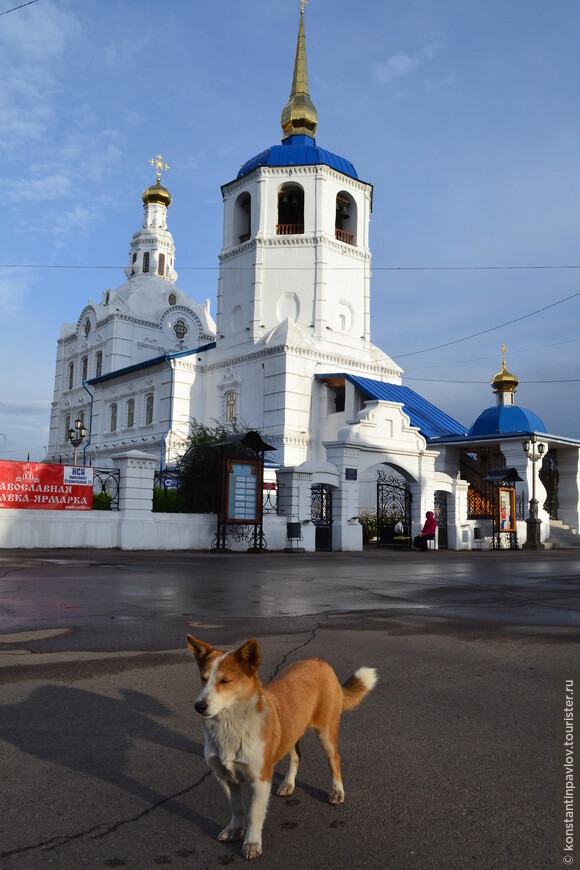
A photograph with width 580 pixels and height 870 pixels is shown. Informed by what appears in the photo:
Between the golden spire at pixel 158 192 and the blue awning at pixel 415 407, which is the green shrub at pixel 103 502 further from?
the golden spire at pixel 158 192

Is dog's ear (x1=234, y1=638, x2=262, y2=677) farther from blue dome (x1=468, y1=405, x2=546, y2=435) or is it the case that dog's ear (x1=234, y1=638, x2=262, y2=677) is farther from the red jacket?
blue dome (x1=468, y1=405, x2=546, y2=435)

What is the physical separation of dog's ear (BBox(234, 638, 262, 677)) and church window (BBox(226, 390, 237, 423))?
1391 inches

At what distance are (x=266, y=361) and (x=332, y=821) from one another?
33.6m

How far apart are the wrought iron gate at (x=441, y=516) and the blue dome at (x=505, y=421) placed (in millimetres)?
6330

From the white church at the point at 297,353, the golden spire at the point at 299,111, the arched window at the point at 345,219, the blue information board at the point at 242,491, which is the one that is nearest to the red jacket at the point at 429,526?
the white church at the point at 297,353

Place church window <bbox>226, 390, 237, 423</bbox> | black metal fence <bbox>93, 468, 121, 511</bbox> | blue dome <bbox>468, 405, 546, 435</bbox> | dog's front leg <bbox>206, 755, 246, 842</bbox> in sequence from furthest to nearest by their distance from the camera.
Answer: church window <bbox>226, 390, 237, 423</bbox> → blue dome <bbox>468, 405, 546, 435</bbox> → black metal fence <bbox>93, 468, 121, 511</bbox> → dog's front leg <bbox>206, 755, 246, 842</bbox>

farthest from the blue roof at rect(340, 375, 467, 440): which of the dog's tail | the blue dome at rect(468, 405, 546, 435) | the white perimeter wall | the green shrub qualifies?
the dog's tail

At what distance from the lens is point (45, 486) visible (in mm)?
17453

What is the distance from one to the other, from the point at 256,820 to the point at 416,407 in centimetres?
3488

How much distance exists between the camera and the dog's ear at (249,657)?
2541 mm

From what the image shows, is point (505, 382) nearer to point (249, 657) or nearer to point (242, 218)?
point (242, 218)

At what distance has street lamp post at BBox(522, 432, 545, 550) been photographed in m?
27.5

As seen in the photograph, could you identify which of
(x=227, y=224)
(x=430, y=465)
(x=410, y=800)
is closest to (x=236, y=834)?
(x=410, y=800)

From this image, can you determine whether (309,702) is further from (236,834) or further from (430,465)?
(430,465)
